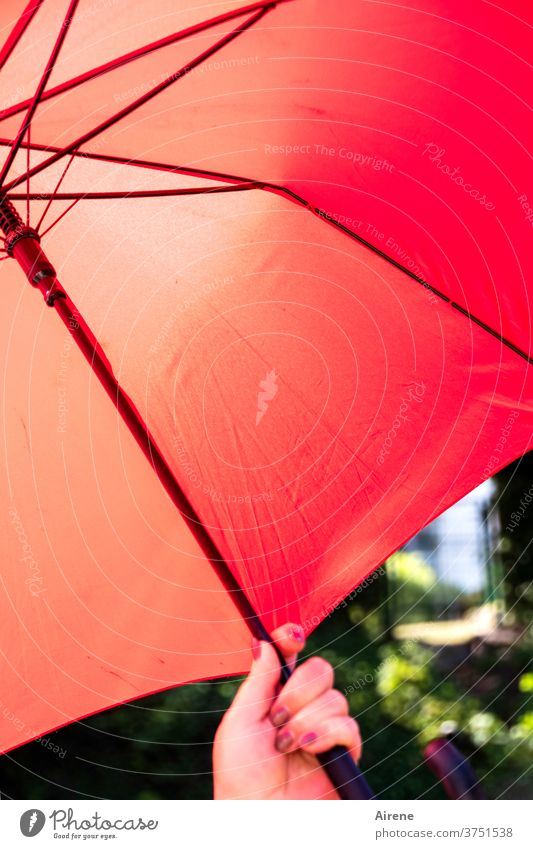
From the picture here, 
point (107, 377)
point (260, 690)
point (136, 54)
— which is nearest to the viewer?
point (260, 690)

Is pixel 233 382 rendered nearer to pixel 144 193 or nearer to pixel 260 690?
pixel 144 193

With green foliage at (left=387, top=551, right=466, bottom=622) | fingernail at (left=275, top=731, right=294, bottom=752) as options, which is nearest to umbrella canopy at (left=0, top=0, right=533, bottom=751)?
fingernail at (left=275, top=731, right=294, bottom=752)

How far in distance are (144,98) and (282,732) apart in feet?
2.83

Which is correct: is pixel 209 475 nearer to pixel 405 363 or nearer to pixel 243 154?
pixel 405 363

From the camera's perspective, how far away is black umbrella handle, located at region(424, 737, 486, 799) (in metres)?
0.73

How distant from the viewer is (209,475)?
1522 mm

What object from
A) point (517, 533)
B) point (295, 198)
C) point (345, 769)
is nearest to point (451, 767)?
point (345, 769)

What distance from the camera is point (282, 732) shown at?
37.0 inches

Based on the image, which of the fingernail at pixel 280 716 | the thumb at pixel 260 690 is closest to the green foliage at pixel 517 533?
the thumb at pixel 260 690

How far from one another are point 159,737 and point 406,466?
9.70 feet

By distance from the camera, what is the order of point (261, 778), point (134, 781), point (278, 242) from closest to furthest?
point (261, 778) < point (278, 242) < point (134, 781)

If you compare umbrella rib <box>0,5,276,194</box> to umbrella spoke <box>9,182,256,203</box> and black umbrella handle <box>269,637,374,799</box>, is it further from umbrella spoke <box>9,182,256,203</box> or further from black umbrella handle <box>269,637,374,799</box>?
black umbrella handle <box>269,637,374,799</box>
